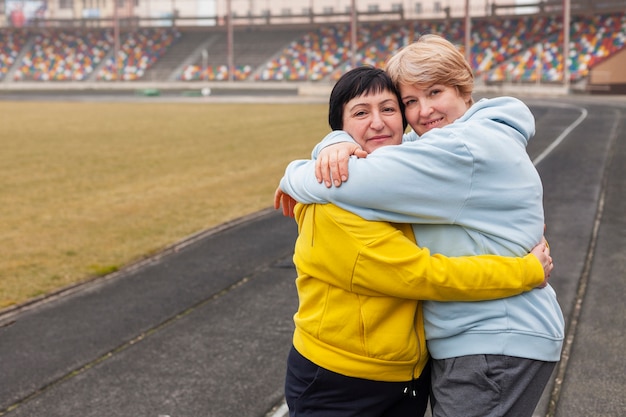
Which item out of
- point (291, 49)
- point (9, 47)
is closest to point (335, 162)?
point (291, 49)

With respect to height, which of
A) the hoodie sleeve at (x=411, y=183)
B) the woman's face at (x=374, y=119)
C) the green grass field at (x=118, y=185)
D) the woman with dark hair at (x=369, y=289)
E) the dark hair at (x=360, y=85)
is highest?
the dark hair at (x=360, y=85)

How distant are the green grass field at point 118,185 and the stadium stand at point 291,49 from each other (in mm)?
33683

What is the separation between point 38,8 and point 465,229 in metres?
98.0

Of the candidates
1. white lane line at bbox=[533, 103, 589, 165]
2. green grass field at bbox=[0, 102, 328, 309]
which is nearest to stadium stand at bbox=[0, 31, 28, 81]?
green grass field at bbox=[0, 102, 328, 309]

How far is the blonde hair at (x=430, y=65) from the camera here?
2361mm

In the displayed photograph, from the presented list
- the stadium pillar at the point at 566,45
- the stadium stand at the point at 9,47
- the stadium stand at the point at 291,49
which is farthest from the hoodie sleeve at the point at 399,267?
the stadium stand at the point at 9,47

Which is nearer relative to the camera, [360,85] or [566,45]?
[360,85]

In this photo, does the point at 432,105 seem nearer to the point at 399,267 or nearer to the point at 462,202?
the point at 462,202

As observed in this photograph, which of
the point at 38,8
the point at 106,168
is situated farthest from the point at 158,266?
the point at 38,8

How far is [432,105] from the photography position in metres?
2.44

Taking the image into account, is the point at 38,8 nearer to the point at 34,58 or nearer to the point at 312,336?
the point at 34,58

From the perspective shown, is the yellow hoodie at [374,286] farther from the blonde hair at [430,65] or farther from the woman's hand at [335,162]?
the blonde hair at [430,65]

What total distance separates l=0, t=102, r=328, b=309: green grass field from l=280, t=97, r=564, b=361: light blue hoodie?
19.0 ft

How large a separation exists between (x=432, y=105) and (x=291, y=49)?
70.9m
